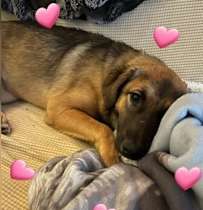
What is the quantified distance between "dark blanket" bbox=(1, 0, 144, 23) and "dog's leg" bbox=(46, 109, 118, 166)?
0.50 meters

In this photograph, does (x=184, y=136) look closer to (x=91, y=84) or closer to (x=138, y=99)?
(x=138, y=99)

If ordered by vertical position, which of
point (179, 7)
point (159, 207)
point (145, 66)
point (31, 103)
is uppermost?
point (179, 7)

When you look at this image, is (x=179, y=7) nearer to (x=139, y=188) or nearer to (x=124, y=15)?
(x=124, y=15)

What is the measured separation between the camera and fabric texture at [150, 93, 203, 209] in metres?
1.03

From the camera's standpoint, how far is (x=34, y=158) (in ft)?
4.91

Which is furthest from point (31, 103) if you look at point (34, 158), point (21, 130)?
point (34, 158)

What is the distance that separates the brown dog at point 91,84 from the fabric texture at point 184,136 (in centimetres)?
13

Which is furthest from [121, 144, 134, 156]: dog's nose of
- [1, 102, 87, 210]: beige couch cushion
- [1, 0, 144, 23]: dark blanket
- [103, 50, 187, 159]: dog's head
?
[1, 0, 144, 23]: dark blanket

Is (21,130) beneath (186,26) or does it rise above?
beneath

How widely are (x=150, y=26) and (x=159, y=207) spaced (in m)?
1.22

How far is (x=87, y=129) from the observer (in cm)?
159

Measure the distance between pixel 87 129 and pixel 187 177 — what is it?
2.14ft

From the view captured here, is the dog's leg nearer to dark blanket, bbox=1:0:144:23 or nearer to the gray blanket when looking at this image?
the gray blanket

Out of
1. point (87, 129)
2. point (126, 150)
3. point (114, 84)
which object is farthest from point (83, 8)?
point (126, 150)
